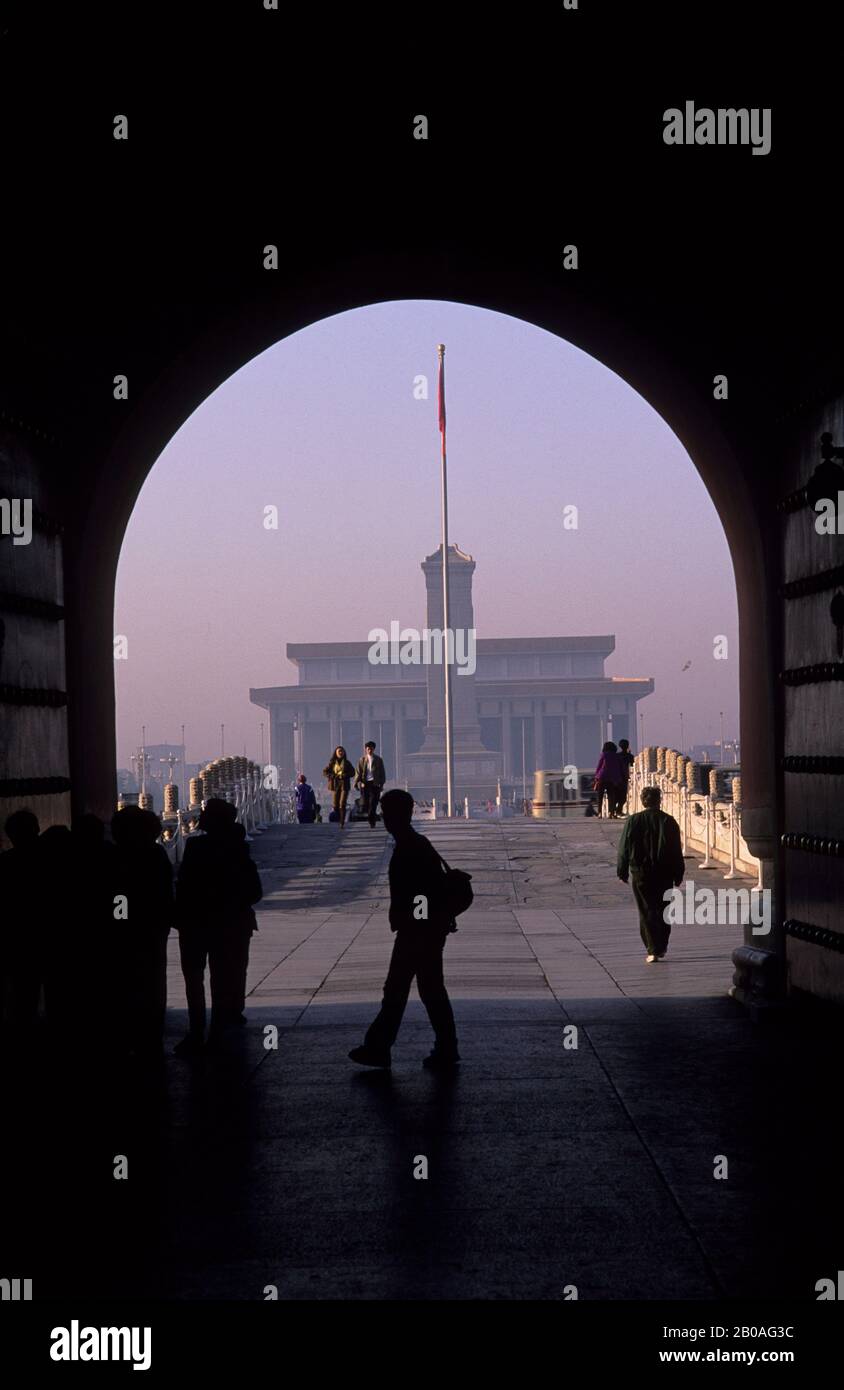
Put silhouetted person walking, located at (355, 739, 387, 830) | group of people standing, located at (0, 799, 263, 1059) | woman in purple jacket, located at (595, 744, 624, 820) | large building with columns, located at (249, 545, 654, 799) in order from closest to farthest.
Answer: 1. group of people standing, located at (0, 799, 263, 1059)
2. silhouetted person walking, located at (355, 739, 387, 830)
3. woman in purple jacket, located at (595, 744, 624, 820)
4. large building with columns, located at (249, 545, 654, 799)

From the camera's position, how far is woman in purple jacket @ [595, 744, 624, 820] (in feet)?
99.7

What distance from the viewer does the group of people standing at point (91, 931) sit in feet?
25.5

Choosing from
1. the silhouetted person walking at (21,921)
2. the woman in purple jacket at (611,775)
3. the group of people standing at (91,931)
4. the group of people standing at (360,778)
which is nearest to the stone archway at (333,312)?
the group of people standing at (91,931)

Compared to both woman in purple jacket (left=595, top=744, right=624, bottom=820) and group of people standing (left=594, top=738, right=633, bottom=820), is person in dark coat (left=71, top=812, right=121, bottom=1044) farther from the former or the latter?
woman in purple jacket (left=595, top=744, right=624, bottom=820)

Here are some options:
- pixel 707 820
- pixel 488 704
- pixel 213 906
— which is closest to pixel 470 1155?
pixel 213 906

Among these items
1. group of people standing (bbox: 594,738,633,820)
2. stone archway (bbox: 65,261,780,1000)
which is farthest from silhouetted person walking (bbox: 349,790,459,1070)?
group of people standing (bbox: 594,738,633,820)

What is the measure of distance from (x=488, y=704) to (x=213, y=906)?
159m

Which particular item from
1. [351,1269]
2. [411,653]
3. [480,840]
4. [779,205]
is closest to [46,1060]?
[351,1269]

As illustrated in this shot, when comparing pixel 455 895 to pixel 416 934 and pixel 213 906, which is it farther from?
pixel 213 906

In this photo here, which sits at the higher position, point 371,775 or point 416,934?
point 371,775

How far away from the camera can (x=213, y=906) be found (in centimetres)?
910

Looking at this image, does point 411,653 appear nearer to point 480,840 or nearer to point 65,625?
point 480,840

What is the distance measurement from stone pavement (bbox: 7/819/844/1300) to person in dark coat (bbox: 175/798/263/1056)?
0.36 m

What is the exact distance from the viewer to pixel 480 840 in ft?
90.4
